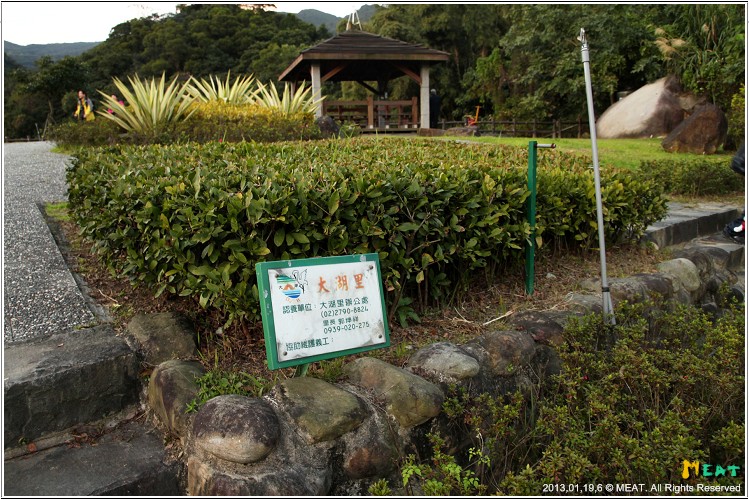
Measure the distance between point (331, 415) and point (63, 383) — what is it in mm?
1201

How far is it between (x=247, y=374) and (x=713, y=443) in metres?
2.18

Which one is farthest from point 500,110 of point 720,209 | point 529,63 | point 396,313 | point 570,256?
point 396,313

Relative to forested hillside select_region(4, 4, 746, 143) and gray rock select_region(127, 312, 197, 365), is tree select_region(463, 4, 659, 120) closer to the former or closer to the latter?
forested hillside select_region(4, 4, 746, 143)

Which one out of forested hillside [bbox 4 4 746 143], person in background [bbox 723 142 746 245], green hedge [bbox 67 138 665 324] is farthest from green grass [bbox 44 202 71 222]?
forested hillside [bbox 4 4 746 143]

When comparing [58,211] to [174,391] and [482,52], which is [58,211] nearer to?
[174,391]

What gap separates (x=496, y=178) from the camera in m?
3.84

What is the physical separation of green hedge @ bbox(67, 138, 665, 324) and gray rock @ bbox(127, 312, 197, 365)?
6.6 inches

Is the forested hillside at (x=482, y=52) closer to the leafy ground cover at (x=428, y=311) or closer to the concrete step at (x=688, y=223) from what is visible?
the concrete step at (x=688, y=223)

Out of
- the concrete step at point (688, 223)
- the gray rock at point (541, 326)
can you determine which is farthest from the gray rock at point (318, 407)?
the concrete step at point (688, 223)

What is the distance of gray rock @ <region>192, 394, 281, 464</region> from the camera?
7.25 ft

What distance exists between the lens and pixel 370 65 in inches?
834

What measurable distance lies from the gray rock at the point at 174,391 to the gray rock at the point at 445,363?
1.03 metres

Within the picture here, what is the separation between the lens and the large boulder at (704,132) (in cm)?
1248

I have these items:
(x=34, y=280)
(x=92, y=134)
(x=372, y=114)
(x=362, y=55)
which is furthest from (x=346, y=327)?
(x=372, y=114)
